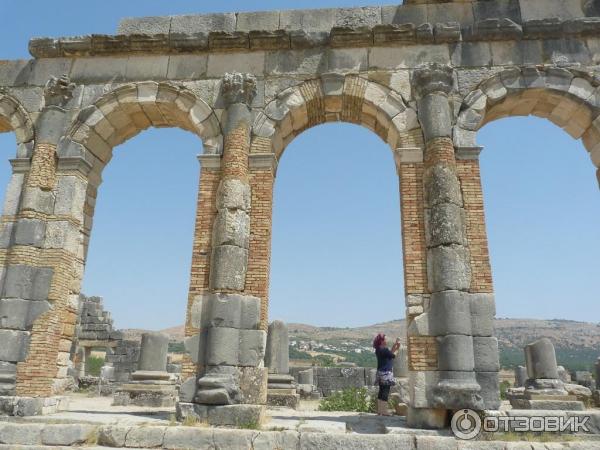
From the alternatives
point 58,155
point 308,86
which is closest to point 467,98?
point 308,86

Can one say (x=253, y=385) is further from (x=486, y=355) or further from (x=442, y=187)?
(x=442, y=187)

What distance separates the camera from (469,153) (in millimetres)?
7949

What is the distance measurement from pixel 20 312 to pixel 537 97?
1023cm

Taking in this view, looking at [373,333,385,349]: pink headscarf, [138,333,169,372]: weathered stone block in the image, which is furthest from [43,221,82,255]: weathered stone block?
[373,333,385,349]: pink headscarf

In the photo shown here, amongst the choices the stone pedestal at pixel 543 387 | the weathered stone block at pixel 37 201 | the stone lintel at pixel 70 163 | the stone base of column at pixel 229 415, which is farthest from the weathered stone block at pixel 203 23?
the stone pedestal at pixel 543 387

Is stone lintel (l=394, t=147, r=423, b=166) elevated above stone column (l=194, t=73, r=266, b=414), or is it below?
above

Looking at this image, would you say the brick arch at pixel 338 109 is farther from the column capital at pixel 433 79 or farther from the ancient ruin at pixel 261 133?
the column capital at pixel 433 79

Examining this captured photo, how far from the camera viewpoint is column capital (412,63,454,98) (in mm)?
8094

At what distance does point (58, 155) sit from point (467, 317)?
8.04 meters

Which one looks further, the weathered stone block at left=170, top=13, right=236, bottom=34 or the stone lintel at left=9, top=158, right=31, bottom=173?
the weathered stone block at left=170, top=13, right=236, bottom=34

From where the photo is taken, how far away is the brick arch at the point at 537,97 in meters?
8.16

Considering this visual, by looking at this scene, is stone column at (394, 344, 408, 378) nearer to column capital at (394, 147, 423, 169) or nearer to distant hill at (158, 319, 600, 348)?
column capital at (394, 147, 423, 169)

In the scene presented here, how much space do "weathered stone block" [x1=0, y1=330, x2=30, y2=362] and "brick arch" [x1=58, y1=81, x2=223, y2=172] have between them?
3.46 meters

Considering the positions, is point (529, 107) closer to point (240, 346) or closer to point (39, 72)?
point (240, 346)
